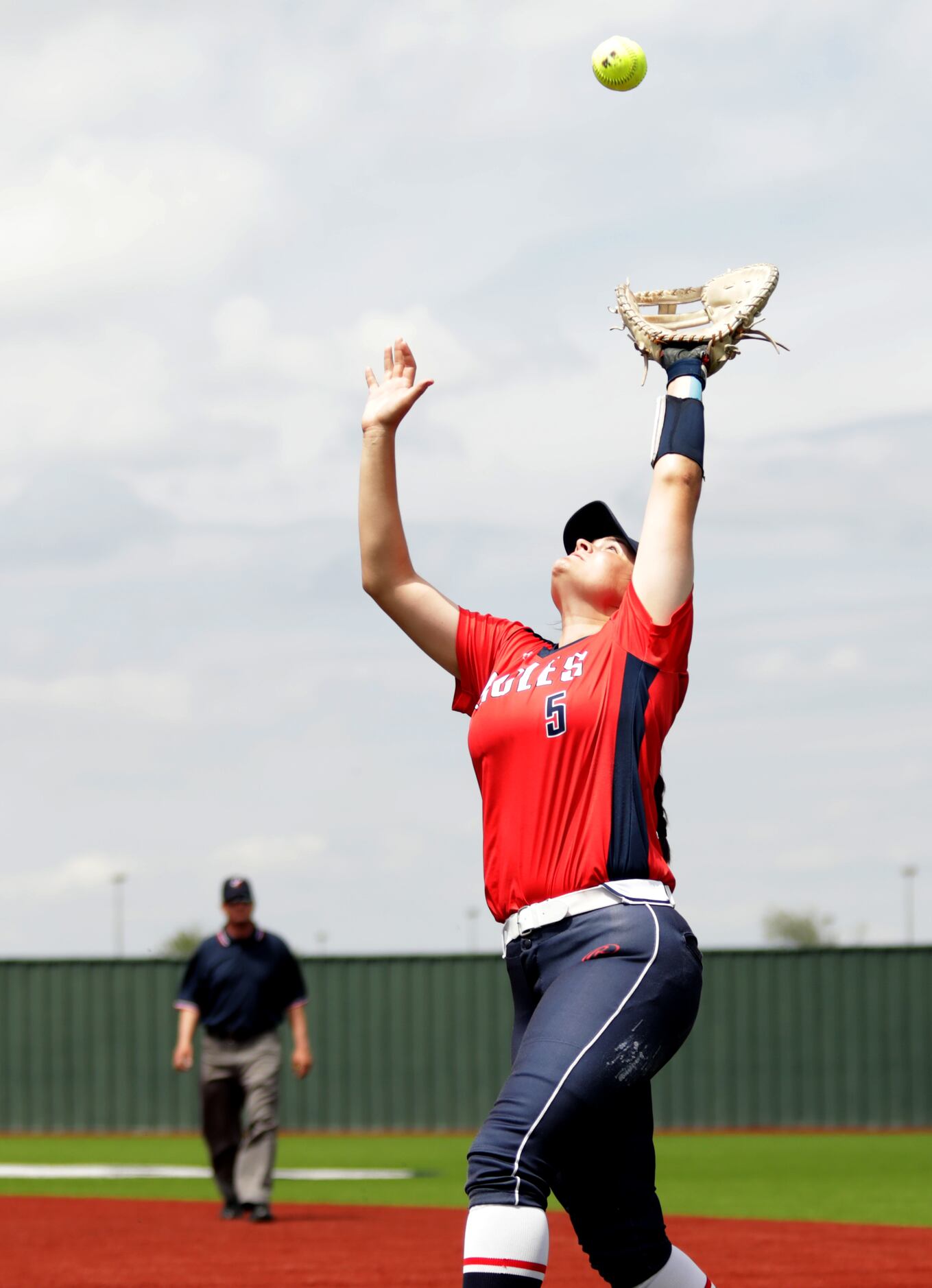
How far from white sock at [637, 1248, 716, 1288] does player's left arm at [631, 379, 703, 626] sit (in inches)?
60.0

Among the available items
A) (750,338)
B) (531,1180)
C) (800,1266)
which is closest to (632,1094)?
(531,1180)

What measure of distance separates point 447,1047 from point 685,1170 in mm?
6345

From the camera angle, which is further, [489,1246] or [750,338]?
[750,338]

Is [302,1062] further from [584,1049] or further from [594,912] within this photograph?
[584,1049]

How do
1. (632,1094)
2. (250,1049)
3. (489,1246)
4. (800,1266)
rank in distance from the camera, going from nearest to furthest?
(489,1246) < (632,1094) < (800,1266) < (250,1049)

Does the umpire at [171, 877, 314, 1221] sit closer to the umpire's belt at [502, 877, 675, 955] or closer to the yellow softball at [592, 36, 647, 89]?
the yellow softball at [592, 36, 647, 89]

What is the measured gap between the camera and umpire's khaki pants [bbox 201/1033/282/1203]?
10609 mm

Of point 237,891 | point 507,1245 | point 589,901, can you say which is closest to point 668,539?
point 589,901

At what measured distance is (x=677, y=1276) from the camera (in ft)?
14.0

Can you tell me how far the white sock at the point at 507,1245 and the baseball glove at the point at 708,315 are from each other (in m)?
2.25

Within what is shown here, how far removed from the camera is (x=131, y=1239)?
9.66 meters

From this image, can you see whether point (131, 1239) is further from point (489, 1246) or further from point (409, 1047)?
point (409, 1047)

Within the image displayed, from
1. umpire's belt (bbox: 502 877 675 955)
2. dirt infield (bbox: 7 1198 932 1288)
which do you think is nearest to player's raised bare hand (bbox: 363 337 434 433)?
umpire's belt (bbox: 502 877 675 955)

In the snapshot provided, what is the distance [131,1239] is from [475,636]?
600cm
